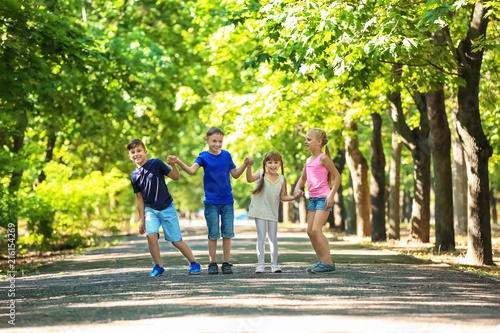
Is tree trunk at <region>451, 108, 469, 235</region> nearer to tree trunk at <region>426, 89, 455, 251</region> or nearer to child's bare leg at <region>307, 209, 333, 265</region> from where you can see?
tree trunk at <region>426, 89, 455, 251</region>

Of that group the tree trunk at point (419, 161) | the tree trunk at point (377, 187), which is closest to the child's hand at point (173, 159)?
the tree trunk at point (419, 161)

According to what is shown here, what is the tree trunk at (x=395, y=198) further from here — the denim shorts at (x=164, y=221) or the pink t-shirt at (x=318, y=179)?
the denim shorts at (x=164, y=221)

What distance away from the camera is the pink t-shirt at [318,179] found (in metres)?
9.85

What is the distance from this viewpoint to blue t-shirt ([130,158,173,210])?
9734 mm

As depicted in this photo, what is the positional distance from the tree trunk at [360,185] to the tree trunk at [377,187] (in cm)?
171

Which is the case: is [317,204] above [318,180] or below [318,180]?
below

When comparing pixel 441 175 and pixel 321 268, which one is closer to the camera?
pixel 321 268

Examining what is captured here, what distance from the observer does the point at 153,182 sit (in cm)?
974

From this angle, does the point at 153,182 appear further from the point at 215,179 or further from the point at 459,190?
the point at 459,190

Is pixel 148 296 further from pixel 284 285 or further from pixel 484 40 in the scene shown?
pixel 484 40

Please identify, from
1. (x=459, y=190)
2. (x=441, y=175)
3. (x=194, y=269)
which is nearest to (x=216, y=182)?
(x=194, y=269)

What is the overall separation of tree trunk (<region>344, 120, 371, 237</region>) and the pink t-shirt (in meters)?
13.8

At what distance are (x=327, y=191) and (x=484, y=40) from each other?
399cm

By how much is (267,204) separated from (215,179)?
86cm
